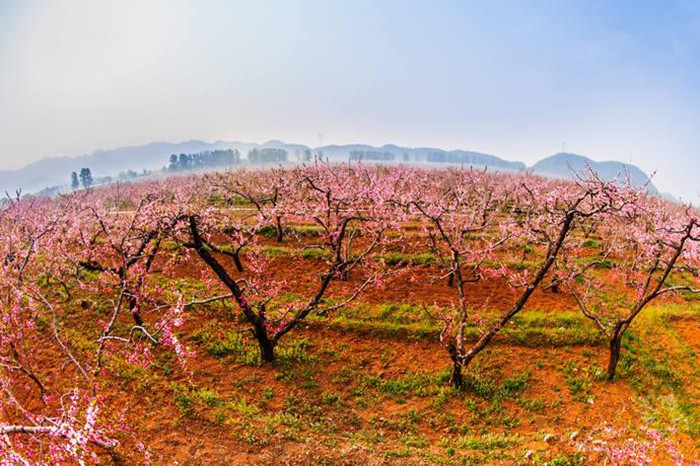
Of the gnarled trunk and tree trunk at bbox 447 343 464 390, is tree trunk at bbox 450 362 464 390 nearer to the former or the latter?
tree trunk at bbox 447 343 464 390

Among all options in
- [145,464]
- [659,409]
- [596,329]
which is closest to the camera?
[145,464]

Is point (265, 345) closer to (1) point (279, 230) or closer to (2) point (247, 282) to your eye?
(2) point (247, 282)

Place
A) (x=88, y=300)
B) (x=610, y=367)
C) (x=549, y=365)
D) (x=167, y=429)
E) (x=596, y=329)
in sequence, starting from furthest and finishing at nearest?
(x=88, y=300), (x=596, y=329), (x=549, y=365), (x=610, y=367), (x=167, y=429)

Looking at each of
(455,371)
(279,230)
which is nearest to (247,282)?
(455,371)

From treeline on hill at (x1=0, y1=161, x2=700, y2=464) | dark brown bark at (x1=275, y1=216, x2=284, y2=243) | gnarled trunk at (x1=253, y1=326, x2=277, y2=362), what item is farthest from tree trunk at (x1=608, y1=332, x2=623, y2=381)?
dark brown bark at (x1=275, y1=216, x2=284, y2=243)

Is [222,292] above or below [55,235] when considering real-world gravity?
below

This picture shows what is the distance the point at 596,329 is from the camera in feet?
49.2

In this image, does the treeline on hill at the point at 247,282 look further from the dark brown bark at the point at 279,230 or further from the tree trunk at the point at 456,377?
the dark brown bark at the point at 279,230

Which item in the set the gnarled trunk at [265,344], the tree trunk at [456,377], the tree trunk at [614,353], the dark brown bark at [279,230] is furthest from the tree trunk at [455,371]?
the dark brown bark at [279,230]

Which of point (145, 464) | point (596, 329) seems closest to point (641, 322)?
point (596, 329)

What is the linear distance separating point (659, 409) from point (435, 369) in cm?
662

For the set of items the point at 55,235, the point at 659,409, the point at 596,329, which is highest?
the point at 55,235

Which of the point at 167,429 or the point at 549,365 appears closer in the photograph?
the point at 167,429

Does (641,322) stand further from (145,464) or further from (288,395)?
(145,464)
